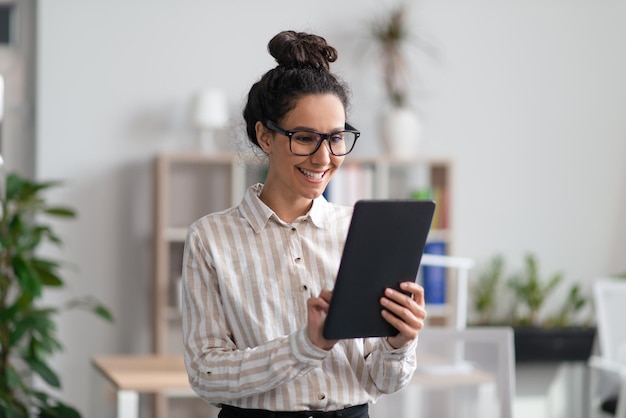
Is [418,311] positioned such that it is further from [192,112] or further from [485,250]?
[485,250]

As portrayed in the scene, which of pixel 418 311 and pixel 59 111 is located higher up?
pixel 59 111

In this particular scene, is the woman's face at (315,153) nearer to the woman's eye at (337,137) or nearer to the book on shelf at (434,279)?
the woman's eye at (337,137)

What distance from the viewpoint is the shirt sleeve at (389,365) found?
154 cm

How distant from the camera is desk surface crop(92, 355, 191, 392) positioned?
3.10 metres

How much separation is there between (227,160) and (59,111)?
80 cm

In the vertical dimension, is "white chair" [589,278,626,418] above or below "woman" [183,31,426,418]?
below

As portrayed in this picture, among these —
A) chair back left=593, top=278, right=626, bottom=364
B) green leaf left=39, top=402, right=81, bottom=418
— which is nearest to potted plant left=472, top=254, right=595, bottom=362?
chair back left=593, top=278, right=626, bottom=364

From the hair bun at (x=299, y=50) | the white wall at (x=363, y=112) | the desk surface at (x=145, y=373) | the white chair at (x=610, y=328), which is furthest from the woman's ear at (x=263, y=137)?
the white chair at (x=610, y=328)

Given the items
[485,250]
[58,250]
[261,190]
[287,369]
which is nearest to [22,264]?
[58,250]

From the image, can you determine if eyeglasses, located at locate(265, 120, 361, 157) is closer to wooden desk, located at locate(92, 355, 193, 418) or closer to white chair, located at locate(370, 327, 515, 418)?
white chair, located at locate(370, 327, 515, 418)

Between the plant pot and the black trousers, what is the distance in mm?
3475

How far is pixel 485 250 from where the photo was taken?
5.28m

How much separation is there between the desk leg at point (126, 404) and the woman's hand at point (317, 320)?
5.73ft

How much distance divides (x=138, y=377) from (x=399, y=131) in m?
2.09
